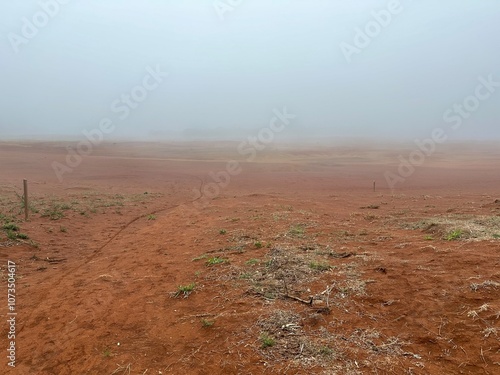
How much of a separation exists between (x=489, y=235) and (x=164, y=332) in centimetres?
653

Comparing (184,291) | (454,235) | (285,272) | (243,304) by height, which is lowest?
(184,291)

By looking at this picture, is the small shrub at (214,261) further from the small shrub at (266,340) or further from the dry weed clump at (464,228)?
the dry weed clump at (464,228)

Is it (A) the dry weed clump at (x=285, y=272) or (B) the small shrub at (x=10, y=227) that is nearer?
(A) the dry weed clump at (x=285, y=272)

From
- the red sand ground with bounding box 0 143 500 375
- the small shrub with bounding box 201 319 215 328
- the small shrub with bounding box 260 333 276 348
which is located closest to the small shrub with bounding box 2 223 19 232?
the red sand ground with bounding box 0 143 500 375

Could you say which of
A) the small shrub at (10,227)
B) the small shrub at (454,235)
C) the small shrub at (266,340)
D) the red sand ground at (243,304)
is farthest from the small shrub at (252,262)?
the small shrub at (10,227)

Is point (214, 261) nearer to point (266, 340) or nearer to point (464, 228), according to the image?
point (266, 340)

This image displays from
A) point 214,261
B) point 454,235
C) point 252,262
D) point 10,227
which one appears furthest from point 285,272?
point 10,227

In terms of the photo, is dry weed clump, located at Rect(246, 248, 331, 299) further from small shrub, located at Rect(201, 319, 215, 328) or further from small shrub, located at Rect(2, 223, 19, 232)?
small shrub, located at Rect(2, 223, 19, 232)

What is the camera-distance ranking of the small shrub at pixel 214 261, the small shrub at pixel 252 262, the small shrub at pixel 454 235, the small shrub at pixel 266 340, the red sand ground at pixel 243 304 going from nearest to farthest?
the red sand ground at pixel 243 304, the small shrub at pixel 266 340, the small shrub at pixel 252 262, the small shrub at pixel 214 261, the small shrub at pixel 454 235

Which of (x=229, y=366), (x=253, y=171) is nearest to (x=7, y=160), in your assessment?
(x=253, y=171)

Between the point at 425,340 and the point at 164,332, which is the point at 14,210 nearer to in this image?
the point at 164,332

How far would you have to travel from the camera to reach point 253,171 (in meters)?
36.3

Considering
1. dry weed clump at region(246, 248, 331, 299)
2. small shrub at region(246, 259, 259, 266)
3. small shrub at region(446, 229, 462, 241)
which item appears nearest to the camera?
dry weed clump at region(246, 248, 331, 299)

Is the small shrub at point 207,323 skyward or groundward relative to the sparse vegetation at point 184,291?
skyward
